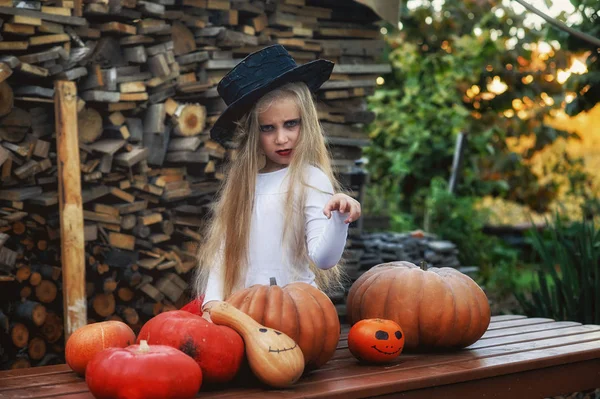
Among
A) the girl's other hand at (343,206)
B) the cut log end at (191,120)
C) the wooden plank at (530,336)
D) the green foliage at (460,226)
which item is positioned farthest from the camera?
the green foliage at (460,226)

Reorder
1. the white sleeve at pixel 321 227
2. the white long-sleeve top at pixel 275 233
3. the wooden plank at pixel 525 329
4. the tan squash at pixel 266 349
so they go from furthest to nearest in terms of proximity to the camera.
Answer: the wooden plank at pixel 525 329 < the white long-sleeve top at pixel 275 233 < the white sleeve at pixel 321 227 < the tan squash at pixel 266 349

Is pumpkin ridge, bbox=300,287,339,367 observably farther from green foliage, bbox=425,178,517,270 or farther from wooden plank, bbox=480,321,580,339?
green foliage, bbox=425,178,517,270

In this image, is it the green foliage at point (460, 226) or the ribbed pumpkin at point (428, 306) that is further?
the green foliage at point (460, 226)

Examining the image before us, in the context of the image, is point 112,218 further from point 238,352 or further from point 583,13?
point 583,13

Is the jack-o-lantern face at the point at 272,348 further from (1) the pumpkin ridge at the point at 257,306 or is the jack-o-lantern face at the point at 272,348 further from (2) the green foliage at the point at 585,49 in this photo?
(2) the green foliage at the point at 585,49

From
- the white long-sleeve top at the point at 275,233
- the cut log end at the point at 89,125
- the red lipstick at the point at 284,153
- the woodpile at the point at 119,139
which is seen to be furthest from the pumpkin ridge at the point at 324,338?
the cut log end at the point at 89,125

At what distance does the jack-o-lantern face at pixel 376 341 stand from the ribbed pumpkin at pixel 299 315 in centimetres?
11

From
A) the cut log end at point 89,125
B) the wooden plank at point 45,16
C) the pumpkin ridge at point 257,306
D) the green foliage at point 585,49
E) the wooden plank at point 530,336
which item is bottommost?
the wooden plank at point 530,336

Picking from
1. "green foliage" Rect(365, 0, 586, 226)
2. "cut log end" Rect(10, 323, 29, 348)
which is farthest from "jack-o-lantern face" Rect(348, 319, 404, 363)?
"green foliage" Rect(365, 0, 586, 226)

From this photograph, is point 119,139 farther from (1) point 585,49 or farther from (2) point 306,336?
(1) point 585,49

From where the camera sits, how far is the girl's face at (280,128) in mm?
2906

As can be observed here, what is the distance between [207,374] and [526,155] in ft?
31.0

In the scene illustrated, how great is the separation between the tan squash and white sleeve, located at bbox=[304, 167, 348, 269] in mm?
457

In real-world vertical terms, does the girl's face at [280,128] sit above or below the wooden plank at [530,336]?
above
